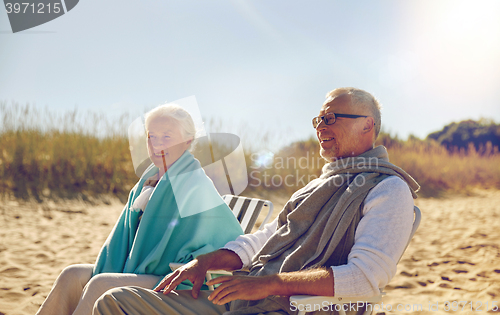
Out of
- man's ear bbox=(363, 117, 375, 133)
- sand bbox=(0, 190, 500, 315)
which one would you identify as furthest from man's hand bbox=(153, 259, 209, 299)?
→ sand bbox=(0, 190, 500, 315)

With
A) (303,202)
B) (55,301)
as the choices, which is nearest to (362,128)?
(303,202)

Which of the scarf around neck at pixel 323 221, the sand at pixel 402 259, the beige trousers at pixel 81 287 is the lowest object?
the sand at pixel 402 259

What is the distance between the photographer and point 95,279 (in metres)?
1.83

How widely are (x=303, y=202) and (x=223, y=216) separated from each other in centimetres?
73

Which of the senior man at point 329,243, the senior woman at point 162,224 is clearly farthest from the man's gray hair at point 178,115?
the senior man at point 329,243

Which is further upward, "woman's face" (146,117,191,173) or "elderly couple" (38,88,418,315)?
"woman's face" (146,117,191,173)

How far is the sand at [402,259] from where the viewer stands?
10.7 ft

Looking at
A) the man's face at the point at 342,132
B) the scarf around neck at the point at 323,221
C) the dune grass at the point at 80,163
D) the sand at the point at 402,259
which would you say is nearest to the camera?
the scarf around neck at the point at 323,221

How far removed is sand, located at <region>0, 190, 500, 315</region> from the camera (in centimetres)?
327

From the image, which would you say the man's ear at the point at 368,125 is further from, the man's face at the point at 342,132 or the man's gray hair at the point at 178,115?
the man's gray hair at the point at 178,115

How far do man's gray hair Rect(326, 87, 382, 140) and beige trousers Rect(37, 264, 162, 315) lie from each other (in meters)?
1.48

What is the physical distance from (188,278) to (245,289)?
390 mm

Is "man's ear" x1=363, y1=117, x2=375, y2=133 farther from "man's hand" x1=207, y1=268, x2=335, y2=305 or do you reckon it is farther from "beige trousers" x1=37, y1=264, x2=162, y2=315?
"beige trousers" x1=37, y1=264, x2=162, y2=315

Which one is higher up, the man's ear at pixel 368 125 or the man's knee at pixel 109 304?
the man's ear at pixel 368 125
